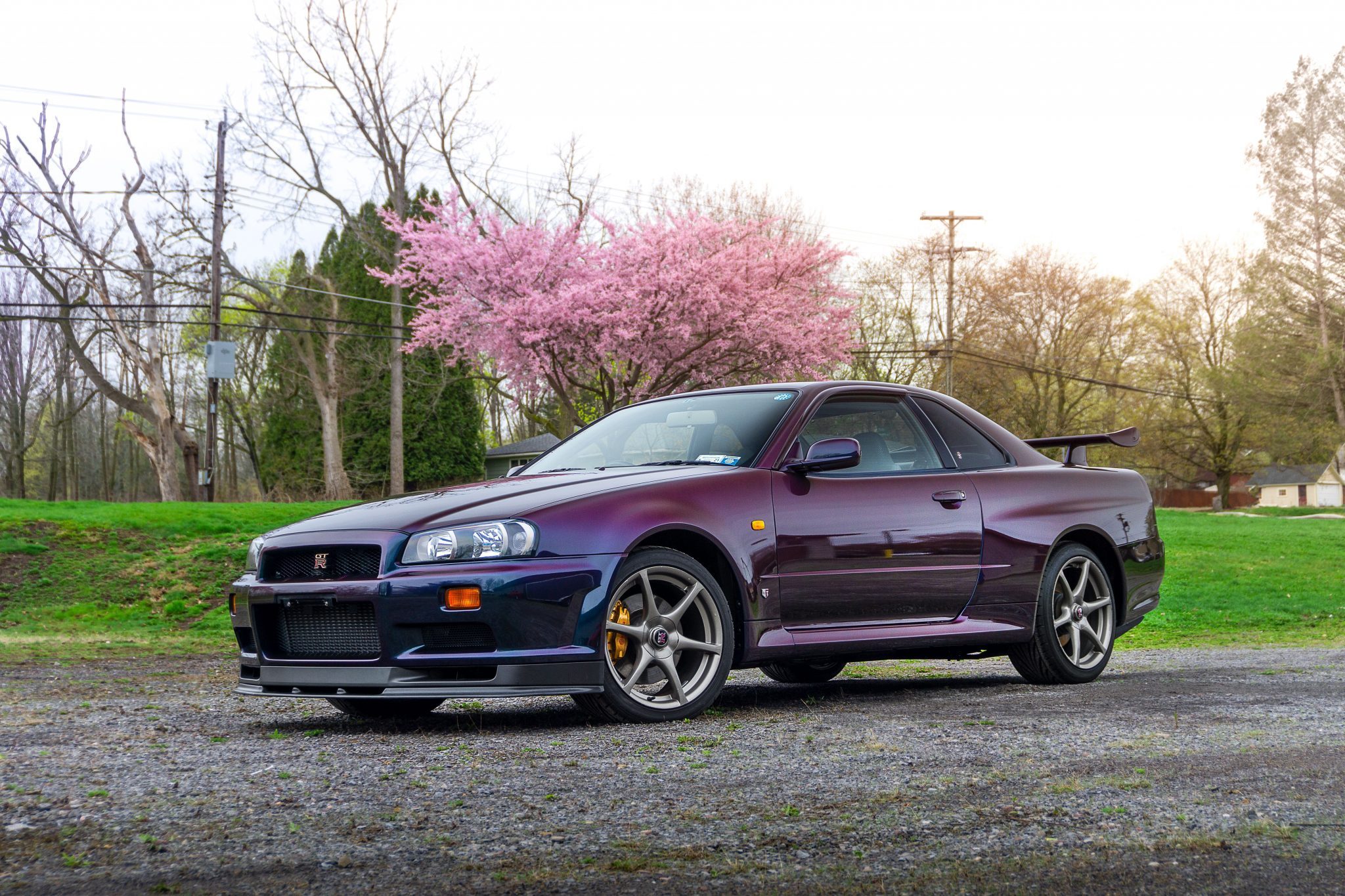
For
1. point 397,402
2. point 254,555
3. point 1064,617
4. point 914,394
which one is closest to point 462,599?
point 254,555

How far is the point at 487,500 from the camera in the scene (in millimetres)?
5387

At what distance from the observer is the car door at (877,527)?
586 cm

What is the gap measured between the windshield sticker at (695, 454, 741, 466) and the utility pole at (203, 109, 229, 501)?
2397 cm

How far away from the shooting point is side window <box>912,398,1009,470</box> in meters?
7.00

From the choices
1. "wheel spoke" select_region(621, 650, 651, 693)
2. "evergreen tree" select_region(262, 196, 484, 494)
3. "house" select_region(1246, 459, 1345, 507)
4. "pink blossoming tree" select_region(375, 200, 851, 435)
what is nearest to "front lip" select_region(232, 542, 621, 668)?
"wheel spoke" select_region(621, 650, 651, 693)

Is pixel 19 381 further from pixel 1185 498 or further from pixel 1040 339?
pixel 1185 498

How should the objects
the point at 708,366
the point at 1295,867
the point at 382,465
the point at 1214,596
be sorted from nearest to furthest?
the point at 1295,867 < the point at 1214,596 < the point at 708,366 < the point at 382,465

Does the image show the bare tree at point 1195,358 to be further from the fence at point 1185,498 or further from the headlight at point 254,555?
the headlight at point 254,555

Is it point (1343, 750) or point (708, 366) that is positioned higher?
point (708, 366)

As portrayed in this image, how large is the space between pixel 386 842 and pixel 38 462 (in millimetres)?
66208

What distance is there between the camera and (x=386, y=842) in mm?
3145

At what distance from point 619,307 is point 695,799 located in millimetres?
23063

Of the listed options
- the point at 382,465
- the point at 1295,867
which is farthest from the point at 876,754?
the point at 382,465

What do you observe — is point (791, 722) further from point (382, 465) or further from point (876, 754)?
point (382, 465)
